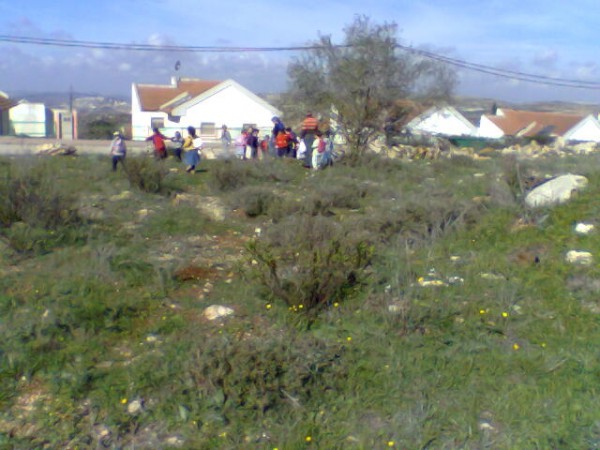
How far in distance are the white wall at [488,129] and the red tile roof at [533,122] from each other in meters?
0.31

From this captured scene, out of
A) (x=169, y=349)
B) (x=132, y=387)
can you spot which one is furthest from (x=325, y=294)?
(x=132, y=387)

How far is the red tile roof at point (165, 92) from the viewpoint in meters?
51.0

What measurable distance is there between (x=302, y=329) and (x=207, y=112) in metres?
42.4

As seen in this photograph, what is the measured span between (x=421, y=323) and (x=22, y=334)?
304 centimetres

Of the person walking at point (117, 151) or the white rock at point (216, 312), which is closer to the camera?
the white rock at point (216, 312)

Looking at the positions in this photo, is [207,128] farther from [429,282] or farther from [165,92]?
[429,282]

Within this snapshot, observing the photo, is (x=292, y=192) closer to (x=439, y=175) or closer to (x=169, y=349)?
(x=439, y=175)

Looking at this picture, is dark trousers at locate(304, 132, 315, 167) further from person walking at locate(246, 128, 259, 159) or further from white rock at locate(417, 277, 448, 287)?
white rock at locate(417, 277, 448, 287)

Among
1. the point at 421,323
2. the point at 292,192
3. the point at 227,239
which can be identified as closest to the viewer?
the point at 421,323

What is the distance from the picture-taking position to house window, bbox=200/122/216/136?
4656cm

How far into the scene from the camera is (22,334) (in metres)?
5.55

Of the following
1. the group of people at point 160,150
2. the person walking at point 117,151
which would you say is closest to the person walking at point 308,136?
the group of people at point 160,150

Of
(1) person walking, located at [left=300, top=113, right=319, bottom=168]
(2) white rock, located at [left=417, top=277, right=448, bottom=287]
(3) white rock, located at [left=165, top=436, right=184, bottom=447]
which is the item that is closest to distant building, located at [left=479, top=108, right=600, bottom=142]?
(1) person walking, located at [left=300, top=113, right=319, bottom=168]

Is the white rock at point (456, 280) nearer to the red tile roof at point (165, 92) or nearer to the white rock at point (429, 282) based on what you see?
the white rock at point (429, 282)
